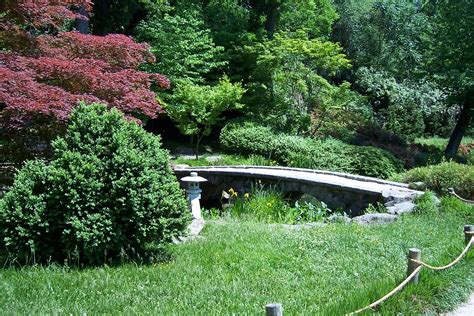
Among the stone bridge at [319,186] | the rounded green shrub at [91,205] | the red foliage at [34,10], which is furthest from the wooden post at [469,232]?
the red foliage at [34,10]

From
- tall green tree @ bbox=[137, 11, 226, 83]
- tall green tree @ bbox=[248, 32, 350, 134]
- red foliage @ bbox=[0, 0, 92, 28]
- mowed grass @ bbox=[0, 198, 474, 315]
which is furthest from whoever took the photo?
tall green tree @ bbox=[137, 11, 226, 83]

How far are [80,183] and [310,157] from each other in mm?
10192

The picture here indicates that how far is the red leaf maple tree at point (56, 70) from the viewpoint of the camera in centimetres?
675

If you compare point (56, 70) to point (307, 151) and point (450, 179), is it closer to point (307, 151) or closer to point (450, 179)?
point (450, 179)

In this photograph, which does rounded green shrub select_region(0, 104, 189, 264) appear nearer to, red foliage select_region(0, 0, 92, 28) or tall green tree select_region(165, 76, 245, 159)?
red foliage select_region(0, 0, 92, 28)

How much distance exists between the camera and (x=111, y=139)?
5.70 m

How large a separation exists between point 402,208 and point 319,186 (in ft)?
7.90

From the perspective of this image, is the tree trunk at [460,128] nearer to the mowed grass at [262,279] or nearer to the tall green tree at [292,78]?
the tall green tree at [292,78]

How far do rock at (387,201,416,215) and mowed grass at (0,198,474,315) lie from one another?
167cm

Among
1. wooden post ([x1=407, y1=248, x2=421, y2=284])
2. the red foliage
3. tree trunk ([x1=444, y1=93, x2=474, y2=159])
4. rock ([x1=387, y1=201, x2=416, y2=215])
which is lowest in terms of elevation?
rock ([x1=387, y1=201, x2=416, y2=215])

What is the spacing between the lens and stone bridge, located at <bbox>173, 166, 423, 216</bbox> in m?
9.58

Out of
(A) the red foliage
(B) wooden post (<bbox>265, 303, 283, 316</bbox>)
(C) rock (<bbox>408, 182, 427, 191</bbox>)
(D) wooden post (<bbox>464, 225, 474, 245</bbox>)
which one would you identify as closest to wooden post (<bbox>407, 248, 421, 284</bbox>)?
(D) wooden post (<bbox>464, 225, 474, 245</bbox>)

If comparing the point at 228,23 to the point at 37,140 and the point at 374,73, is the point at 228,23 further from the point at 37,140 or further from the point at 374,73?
the point at 37,140

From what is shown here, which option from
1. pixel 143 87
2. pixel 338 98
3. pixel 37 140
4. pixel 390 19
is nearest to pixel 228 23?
pixel 338 98
